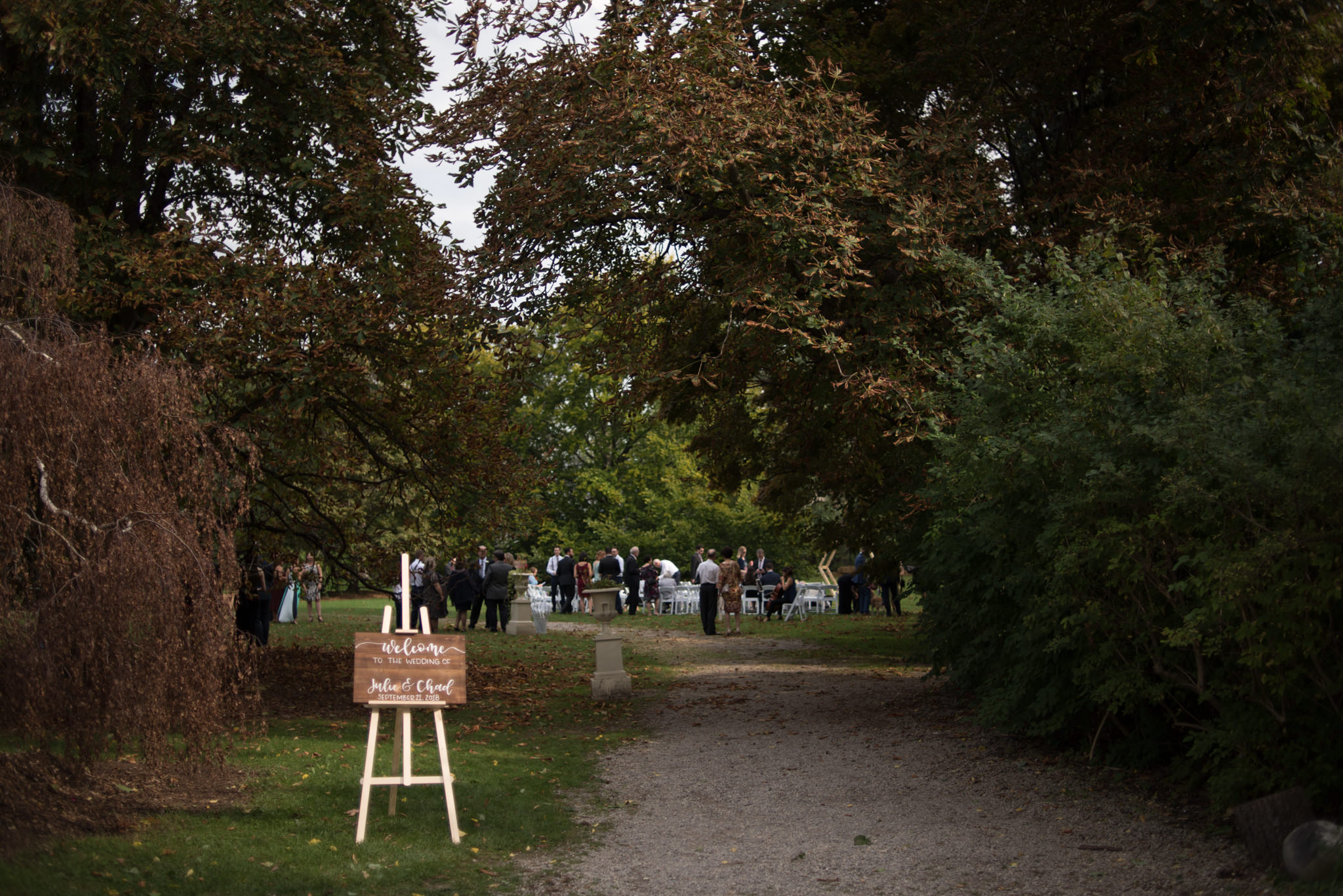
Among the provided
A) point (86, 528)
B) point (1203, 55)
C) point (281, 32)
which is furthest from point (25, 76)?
point (1203, 55)

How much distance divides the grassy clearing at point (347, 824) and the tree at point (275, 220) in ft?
10.1

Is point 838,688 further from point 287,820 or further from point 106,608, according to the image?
point 106,608

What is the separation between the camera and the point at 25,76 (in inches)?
468

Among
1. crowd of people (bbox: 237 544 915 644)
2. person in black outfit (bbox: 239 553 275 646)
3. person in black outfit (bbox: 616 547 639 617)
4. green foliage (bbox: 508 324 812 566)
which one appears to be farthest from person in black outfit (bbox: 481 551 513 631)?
green foliage (bbox: 508 324 812 566)

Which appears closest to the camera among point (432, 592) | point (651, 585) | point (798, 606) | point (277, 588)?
point (277, 588)

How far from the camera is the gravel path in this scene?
6.27 metres

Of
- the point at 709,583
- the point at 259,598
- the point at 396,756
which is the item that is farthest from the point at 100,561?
the point at 709,583

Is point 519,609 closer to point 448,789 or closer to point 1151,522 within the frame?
point 448,789

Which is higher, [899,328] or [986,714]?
[899,328]

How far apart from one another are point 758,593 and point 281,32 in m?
21.2

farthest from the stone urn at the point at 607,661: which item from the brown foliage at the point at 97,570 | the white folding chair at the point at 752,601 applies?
the white folding chair at the point at 752,601

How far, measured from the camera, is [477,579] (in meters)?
25.0

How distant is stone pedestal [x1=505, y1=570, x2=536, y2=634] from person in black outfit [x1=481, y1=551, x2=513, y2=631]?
22 centimetres

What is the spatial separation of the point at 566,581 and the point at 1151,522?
26.0 meters
